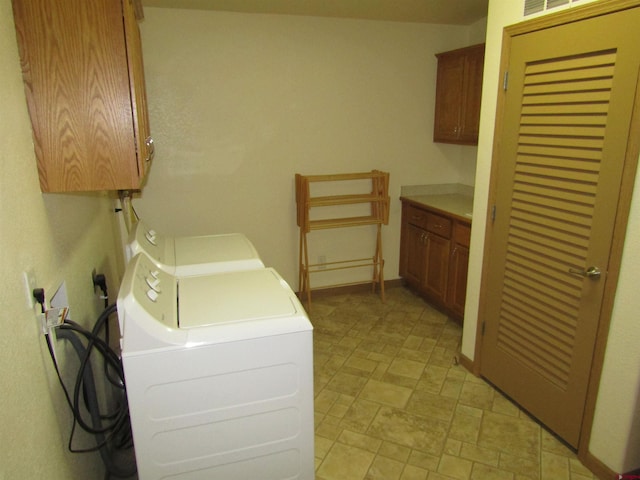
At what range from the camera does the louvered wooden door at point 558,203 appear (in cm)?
181

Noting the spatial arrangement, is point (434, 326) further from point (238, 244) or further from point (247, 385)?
point (247, 385)

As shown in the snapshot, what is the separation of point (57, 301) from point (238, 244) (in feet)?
3.31

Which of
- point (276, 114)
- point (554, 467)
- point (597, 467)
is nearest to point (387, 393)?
point (554, 467)

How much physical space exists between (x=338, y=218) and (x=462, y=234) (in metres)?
1.17

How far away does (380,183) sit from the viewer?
154 inches

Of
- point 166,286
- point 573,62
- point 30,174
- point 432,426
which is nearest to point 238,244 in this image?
point 166,286

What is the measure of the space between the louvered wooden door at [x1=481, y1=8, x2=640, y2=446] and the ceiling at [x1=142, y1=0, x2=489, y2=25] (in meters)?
1.34

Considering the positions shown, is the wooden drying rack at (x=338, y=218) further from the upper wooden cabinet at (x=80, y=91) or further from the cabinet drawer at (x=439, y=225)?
the upper wooden cabinet at (x=80, y=91)

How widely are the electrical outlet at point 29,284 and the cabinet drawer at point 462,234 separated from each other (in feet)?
9.04

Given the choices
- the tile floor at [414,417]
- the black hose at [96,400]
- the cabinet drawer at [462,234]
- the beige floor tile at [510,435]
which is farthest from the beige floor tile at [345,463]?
the cabinet drawer at [462,234]

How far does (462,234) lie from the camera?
332 cm

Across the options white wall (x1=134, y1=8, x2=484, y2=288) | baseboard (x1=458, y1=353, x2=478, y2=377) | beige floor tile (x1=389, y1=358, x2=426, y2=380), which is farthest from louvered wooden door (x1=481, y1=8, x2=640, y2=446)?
white wall (x1=134, y1=8, x2=484, y2=288)

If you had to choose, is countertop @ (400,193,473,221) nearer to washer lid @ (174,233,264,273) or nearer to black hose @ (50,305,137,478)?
washer lid @ (174,233,264,273)

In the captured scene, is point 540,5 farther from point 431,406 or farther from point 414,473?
point 414,473
